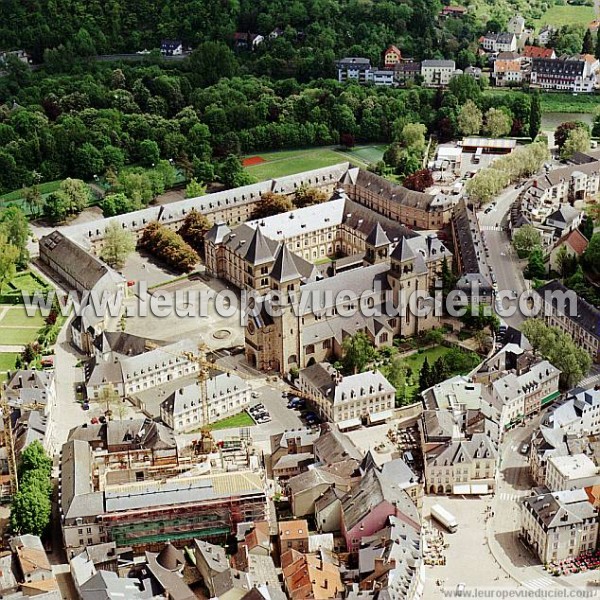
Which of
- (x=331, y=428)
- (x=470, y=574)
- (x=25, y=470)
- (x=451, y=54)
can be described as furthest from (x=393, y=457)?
(x=451, y=54)

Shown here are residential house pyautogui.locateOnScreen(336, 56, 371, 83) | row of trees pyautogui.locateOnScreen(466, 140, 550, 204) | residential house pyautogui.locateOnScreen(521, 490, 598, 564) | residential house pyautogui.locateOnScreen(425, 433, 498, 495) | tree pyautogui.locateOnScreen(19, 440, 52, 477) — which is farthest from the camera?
residential house pyautogui.locateOnScreen(336, 56, 371, 83)

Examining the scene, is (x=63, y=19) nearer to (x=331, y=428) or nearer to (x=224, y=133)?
(x=224, y=133)

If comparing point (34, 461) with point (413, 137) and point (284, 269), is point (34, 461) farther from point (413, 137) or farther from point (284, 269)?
point (413, 137)

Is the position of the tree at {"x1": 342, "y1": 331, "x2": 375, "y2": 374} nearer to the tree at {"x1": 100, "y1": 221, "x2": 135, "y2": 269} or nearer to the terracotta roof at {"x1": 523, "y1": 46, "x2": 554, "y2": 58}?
the tree at {"x1": 100, "y1": 221, "x2": 135, "y2": 269}

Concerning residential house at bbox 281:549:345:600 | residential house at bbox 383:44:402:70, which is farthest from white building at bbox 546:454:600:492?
residential house at bbox 383:44:402:70

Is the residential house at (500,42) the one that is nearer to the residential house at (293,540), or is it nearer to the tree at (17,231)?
the tree at (17,231)

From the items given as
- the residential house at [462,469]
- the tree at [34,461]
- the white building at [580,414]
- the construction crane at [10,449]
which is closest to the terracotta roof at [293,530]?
the residential house at [462,469]
